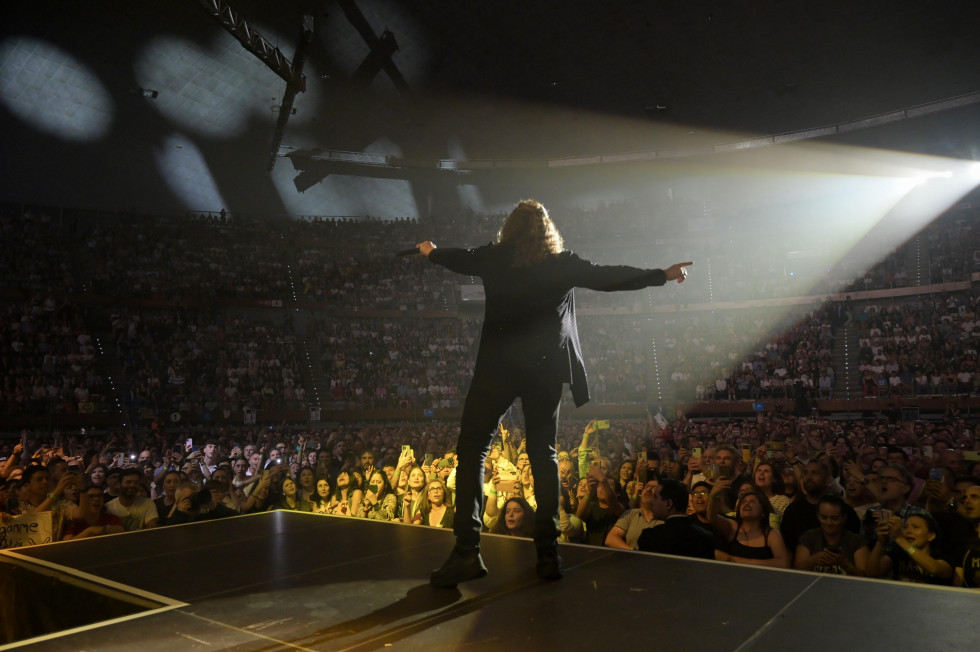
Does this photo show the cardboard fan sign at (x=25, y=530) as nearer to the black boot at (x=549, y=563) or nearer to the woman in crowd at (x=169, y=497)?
the woman in crowd at (x=169, y=497)

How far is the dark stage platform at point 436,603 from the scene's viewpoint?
5.69ft

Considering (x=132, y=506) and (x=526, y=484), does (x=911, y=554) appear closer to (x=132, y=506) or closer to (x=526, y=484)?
(x=526, y=484)

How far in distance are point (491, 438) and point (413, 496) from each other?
350 centimetres

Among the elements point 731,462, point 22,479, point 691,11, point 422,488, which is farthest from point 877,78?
point 22,479

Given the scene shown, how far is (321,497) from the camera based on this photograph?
21.1ft

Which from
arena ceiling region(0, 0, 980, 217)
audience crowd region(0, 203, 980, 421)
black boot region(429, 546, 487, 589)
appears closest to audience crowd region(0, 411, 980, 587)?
black boot region(429, 546, 487, 589)

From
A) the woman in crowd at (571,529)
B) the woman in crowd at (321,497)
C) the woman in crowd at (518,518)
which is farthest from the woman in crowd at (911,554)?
the woman in crowd at (321,497)

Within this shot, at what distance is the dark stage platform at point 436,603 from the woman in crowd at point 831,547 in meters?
1.38

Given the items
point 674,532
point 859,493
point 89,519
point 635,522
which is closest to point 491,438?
point 674,532

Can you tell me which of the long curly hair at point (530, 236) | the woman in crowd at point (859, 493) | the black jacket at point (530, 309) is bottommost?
the woman in crowd at point (859, 493)

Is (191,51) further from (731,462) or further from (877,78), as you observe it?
(877,78)

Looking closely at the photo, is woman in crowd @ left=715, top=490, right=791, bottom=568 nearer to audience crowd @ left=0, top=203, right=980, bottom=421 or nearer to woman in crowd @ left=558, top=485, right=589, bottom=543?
woman in crowd @ left=558, top=485, right=589, bottom=543

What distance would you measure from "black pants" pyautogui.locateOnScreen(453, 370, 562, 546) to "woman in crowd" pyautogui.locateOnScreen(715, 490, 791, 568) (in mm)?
1714

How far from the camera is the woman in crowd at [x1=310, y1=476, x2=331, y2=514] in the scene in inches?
250
